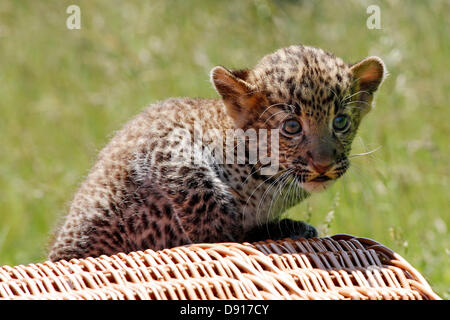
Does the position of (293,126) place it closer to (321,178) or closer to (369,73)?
(321,178)

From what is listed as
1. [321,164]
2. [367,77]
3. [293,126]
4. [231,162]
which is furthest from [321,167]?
[367,77]

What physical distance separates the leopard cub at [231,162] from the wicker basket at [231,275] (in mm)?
492

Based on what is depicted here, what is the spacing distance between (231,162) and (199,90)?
2665 mm

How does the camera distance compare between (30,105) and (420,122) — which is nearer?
(420,122)

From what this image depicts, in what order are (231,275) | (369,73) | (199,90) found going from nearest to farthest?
(231,275) < (369,73) < (199,90)

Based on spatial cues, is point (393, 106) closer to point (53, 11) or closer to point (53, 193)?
point (53, 193)

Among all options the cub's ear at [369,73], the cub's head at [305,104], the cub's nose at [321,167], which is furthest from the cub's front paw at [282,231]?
the cub's ear at [369,73]

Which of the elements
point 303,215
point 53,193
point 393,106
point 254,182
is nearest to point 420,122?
point 393,106

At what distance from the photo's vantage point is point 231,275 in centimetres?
310

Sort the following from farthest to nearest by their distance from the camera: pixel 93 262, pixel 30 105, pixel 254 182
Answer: pixel 30 105, pixel 254 182, pixel 93 262

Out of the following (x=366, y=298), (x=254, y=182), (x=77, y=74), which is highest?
(x=77, y=74)
